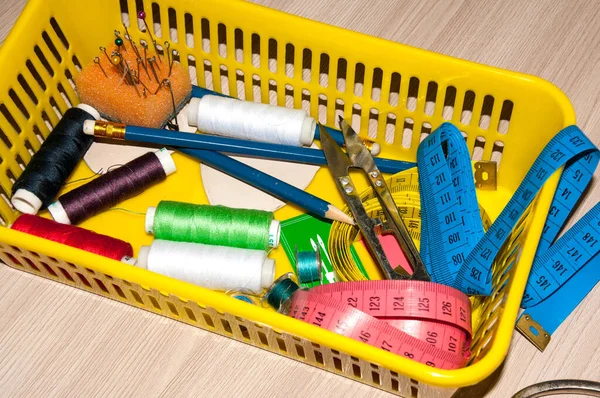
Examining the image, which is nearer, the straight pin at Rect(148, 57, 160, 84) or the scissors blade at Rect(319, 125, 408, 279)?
the scissors blade at Rect(319, 125, 408, 279)

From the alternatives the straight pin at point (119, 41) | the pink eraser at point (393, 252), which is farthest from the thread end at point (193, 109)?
the pink eraser at point (393, 252)

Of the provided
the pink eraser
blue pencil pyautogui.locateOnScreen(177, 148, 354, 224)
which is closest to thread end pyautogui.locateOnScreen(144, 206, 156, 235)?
blue pencil pyautogui.locateOnScreen(177, 148, 354, 224)

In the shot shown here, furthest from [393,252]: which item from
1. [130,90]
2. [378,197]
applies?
[130,90]

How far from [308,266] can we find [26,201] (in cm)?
42

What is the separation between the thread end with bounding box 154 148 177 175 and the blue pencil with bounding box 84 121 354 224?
0.07 feet

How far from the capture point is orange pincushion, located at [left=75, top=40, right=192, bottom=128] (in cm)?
129

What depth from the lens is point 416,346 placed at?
1.01 meters

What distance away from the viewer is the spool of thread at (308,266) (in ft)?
3.88

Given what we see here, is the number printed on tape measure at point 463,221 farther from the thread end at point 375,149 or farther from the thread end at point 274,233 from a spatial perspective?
the thread end at point 274,233

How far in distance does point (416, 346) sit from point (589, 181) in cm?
41

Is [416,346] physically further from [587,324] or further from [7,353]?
[7,353]

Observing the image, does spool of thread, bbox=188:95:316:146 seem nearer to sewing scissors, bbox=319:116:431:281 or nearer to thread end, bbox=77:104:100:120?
sewing scissors, bbox=319:116:431:281

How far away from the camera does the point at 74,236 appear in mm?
1186

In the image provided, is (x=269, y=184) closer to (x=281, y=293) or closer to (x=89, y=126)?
(x=281, y=293)
